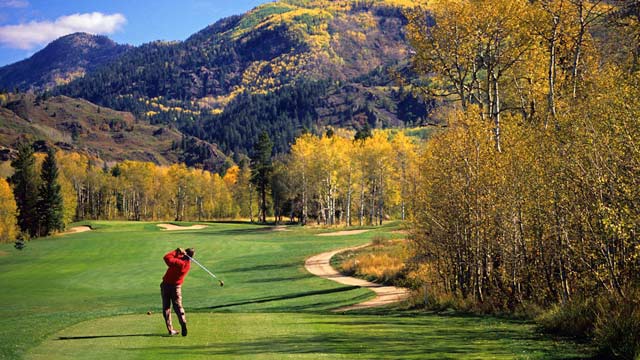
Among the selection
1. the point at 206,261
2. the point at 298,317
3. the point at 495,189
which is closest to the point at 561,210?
the point at 495,189

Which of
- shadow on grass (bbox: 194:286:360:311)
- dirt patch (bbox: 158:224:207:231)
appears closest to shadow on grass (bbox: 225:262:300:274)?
shadow on grass (bbox: 194:286:360:311)

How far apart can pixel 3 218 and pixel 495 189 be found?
92.3 metres

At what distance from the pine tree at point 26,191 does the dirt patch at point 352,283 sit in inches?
2460

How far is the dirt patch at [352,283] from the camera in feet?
93.5

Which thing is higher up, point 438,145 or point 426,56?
point 426,56

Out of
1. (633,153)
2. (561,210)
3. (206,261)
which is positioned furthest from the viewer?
(206,261)

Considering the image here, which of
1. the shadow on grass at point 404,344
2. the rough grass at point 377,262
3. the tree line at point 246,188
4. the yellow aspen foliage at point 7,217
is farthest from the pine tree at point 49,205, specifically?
the shadow on grass at point 404,344

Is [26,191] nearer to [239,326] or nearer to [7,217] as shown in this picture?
[7,217]

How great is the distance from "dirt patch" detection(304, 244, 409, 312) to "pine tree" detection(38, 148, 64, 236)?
189ft

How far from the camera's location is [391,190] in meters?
95.0

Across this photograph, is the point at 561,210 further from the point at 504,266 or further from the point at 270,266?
the point at 270,266

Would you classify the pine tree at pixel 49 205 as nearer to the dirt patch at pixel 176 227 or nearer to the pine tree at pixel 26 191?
the pine tree at pixel 26 191

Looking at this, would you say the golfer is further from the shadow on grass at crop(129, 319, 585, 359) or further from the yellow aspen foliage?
the yellow aspen foliage

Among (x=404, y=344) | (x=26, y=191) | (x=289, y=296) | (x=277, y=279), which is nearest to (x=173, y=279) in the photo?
(x=404, y=344)
